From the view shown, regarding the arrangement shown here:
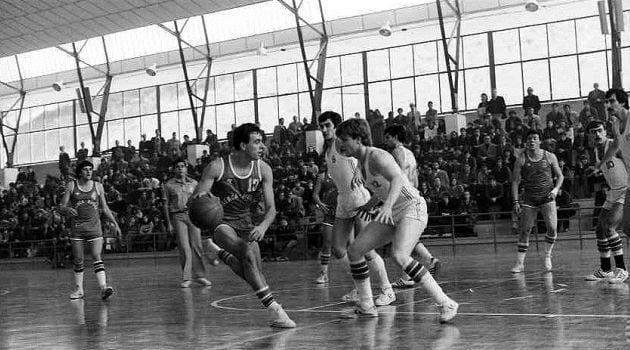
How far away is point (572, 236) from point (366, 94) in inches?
791

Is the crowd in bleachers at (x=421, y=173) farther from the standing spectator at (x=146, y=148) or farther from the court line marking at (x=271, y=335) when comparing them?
the court line marking at (x=271, y=335)

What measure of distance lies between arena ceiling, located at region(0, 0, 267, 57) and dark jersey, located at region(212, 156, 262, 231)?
25344mm

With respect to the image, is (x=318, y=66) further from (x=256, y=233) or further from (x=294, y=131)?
(x=256, y=233)

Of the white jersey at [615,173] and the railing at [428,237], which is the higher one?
the white jersey at [615,173]

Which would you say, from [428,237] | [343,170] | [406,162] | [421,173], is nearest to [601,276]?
[406,162]

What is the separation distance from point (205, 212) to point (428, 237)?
1578 cm

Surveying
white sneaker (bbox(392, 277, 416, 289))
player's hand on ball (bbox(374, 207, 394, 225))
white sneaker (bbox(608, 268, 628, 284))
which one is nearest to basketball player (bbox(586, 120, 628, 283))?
white sneaker (bbox(608, 268, 628, 284))

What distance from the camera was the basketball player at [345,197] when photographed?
9750 mm

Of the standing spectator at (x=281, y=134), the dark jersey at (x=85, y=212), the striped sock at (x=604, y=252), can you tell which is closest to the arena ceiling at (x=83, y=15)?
the standing spectator at (x=281, y=134)

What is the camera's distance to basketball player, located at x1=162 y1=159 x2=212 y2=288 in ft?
48.2

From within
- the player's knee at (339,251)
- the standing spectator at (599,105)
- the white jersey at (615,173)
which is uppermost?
the standing spectator at (599,105)

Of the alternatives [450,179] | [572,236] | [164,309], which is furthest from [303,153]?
[164,309]

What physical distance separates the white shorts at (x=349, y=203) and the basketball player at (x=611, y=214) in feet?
10.9

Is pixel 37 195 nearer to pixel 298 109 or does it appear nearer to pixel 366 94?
pixel 298 109
